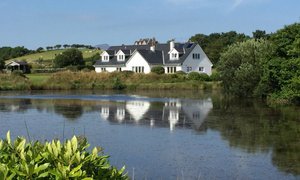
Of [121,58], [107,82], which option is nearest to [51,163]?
[107,82]

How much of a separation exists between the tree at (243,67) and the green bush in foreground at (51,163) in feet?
118

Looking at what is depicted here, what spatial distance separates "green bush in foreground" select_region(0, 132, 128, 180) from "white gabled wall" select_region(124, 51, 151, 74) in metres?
64.0

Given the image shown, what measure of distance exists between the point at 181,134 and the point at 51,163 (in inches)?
654

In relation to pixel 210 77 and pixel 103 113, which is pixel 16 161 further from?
pixel 210 77

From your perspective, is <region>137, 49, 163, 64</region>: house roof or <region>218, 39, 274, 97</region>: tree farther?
<region>137, 49, 163, 64</region>: house roof

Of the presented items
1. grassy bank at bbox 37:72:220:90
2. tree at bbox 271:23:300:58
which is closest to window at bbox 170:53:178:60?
grassy bank at bbox 37:72:220:90

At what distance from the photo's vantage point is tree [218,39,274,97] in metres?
40.9

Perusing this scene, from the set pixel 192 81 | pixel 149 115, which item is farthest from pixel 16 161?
pixel 192 81

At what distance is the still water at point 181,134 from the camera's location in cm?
1370

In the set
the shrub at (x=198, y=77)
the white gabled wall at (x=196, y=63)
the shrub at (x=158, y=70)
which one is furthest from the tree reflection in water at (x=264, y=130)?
the white gabled wall at (x=196, y=63)

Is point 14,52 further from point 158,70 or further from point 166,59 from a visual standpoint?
point 158,70

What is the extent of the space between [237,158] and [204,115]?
1302 centimetres

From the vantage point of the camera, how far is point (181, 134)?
67.7ft

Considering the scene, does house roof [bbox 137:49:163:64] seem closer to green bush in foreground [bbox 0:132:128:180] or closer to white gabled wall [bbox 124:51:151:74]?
white gabled wall [bbox 124:51:151:74]
